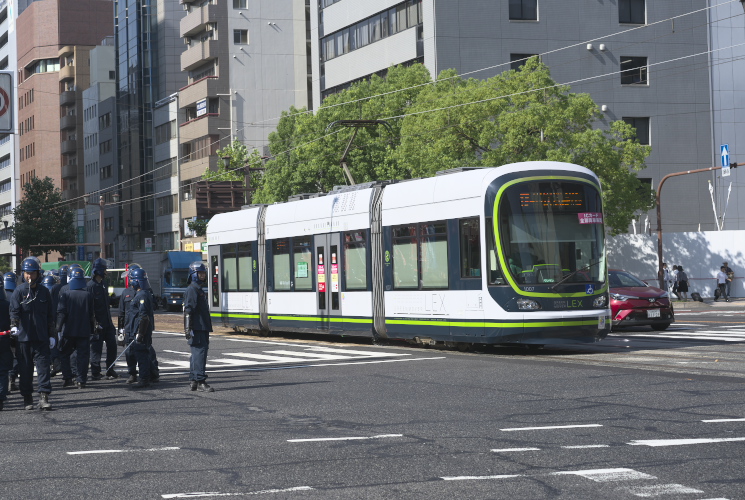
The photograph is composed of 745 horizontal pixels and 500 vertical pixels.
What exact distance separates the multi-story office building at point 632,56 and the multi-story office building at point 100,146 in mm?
47322

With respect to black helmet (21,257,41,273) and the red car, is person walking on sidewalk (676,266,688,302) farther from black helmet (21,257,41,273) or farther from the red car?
black helmet (21,257,41,273)

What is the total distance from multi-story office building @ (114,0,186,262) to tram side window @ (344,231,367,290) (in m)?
67.8

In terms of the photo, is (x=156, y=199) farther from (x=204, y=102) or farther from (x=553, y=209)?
(x=553, y=209)

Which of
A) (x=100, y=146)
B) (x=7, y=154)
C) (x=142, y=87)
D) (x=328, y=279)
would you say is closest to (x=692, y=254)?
(x=328, y=279)

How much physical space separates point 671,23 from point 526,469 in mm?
55790

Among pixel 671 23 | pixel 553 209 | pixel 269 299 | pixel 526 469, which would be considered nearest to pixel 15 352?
pixel 526 469

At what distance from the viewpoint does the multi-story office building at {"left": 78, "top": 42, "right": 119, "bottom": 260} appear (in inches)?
4112

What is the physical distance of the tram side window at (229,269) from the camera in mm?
30141

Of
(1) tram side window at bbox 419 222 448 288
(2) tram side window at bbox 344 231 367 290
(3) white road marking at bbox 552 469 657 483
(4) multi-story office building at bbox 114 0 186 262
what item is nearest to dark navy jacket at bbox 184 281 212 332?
(1) tram side window at bbox 419 222 448 288

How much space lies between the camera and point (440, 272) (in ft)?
69.2

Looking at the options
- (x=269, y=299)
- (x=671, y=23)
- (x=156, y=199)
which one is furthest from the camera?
(x=156, y=199)

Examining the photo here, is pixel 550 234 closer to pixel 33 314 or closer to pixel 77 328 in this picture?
pixel 77 328

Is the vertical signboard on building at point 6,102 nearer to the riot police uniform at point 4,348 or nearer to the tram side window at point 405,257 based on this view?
the riot police uniform at point 4,348

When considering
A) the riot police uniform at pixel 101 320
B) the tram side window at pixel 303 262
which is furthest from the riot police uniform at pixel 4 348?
the tram side window at pixel 303 262
